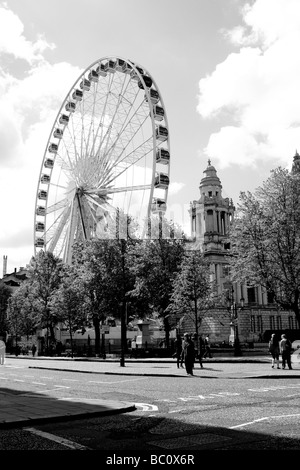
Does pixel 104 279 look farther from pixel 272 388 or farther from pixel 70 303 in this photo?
pixel 272 388

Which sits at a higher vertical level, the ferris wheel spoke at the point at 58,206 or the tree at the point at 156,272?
the ferris wheel spoke at the point at 58,206

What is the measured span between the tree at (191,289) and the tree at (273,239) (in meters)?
9.07

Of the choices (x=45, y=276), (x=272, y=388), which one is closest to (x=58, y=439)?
(x=272, y=388)

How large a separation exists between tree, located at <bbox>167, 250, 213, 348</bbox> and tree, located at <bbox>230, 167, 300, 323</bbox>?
9.07 meters

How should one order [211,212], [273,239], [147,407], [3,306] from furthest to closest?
[211,212], [3,306], [273,239], [147,407]

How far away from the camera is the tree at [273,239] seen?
4353 centimetres

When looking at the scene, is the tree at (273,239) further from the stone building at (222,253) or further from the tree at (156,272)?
the stone building at (222,253)

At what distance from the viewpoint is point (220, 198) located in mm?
126438

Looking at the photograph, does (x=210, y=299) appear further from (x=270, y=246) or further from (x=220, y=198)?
(x=220, y=198)

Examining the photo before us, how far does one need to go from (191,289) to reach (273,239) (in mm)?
13351

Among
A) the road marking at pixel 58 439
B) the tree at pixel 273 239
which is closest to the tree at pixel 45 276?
the tree at pixel 273 239

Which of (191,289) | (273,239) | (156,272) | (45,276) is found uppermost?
(45,276)

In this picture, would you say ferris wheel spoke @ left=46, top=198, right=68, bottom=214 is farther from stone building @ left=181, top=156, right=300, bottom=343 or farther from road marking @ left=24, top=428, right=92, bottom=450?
road marking @ left=24, top=428, right=92, bottom=450

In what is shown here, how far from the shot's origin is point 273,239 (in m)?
43.9
